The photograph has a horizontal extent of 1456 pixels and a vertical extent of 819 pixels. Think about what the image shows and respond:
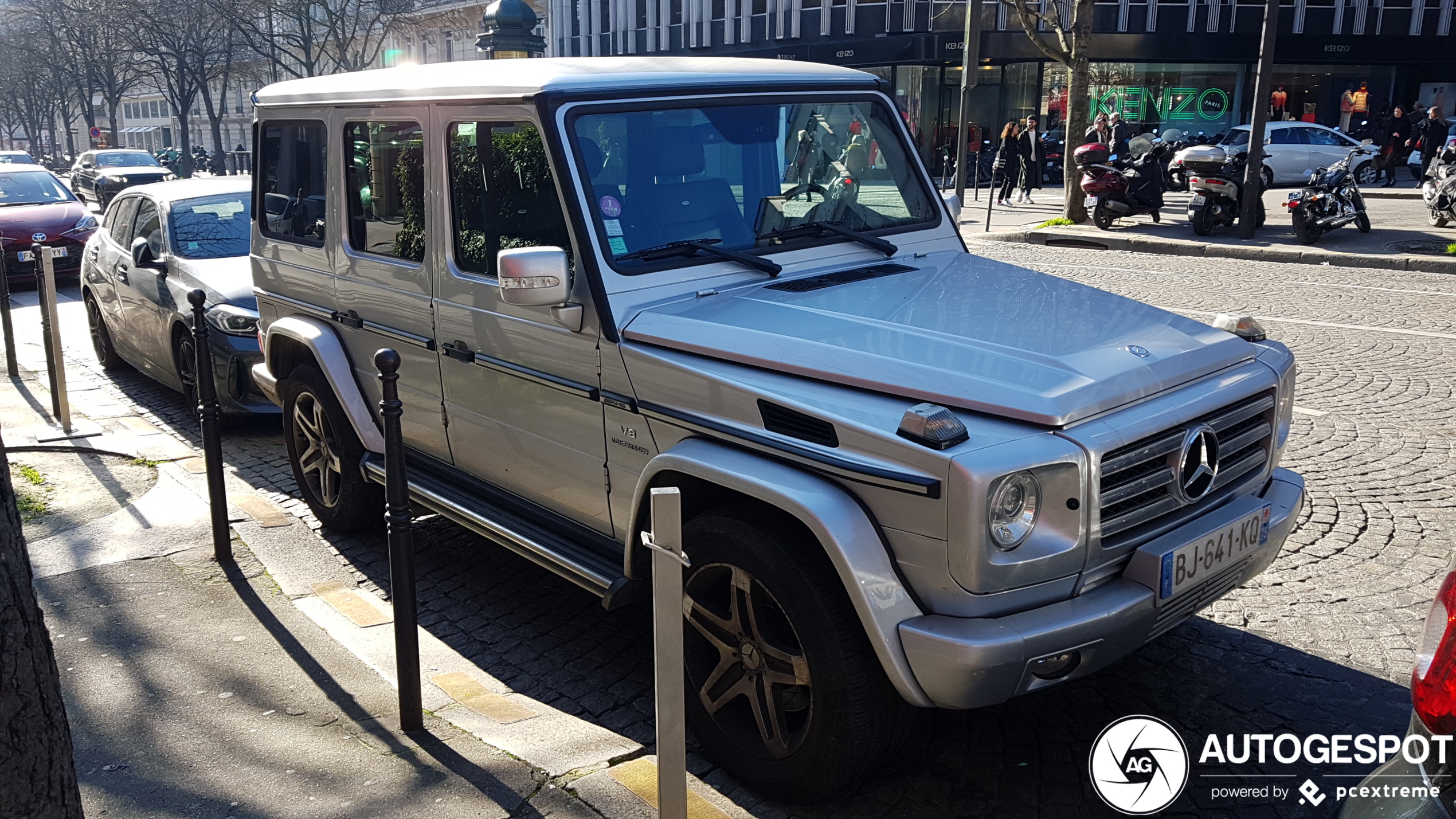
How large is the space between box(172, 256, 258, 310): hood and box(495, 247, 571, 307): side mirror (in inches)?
190

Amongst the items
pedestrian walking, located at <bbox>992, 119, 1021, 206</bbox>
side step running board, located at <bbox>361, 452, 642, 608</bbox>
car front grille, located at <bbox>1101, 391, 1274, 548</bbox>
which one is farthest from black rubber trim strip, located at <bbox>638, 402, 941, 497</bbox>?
pedestrian walking, located at <bbox>992, 119, 1021, 206</bbox>

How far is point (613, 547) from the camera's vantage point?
162 inches

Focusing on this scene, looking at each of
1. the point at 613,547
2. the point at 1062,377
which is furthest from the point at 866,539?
the point at 613,547

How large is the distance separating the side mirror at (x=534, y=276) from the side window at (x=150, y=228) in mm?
6278

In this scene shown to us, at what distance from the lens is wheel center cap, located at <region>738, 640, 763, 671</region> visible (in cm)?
342

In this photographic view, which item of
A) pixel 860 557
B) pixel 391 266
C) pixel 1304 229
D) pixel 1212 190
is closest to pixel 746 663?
pixel 860 557

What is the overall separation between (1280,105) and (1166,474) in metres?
42.5

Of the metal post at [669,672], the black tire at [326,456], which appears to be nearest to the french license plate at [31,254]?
the black tire at [326,456]

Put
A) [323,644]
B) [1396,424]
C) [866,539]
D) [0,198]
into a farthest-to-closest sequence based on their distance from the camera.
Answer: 1. [0,198]
2. [1396,424]
3. [323,644]
4. [866,539]

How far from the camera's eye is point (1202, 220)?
693 inches

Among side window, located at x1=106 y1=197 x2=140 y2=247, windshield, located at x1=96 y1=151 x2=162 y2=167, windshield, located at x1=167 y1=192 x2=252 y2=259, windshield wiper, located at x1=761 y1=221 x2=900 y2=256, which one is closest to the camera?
windshield wiper, located at x1=761 y1=221 x2=900 y2=256

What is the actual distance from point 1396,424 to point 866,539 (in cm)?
559

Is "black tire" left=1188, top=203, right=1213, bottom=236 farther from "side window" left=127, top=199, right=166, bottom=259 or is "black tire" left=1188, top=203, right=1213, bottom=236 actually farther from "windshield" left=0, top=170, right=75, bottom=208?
"windshield" left=0, top=170, right=75, bottom=208

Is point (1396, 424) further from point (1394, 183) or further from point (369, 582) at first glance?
point (1394, 183)
